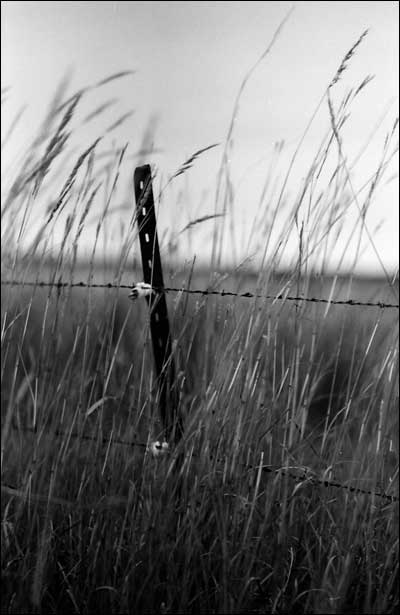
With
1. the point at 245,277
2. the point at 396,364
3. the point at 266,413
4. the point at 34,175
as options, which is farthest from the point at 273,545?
the point at 34,175

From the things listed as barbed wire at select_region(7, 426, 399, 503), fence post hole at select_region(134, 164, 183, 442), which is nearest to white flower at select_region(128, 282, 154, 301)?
fence post hole at select_region(134, 164, 183, 442)

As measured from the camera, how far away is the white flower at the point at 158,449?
1.84 meters

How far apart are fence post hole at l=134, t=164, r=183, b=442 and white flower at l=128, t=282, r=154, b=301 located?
11 millimetres

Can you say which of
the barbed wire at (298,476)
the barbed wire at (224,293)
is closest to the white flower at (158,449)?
the barbed wire at (298,476)

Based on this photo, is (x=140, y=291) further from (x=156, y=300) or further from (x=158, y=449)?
(x=158, y=449)

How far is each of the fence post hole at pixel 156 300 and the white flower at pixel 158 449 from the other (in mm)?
53

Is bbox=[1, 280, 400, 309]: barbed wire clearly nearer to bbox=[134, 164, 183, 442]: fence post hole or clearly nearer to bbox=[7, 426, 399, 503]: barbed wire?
bbox=[134, 164, 183, 442]: fence post hole

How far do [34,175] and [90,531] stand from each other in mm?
729

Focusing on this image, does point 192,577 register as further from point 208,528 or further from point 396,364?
point 396,364

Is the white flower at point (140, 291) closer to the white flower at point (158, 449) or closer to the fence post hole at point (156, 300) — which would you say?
the fence post hole at point (156, 300)

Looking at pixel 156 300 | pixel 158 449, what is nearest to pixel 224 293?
pixel 156 300

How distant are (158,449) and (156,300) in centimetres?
33

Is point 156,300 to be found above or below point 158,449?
above

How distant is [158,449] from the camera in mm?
1859
